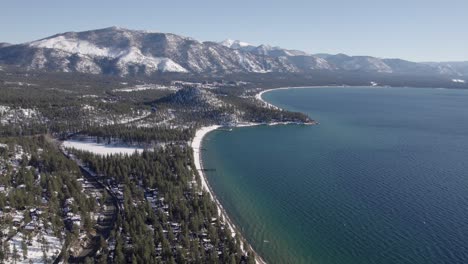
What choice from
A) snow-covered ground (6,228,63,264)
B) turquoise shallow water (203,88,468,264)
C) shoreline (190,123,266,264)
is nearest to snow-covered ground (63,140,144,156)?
shoreline (190,123,266,264)

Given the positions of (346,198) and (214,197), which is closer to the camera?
(214,197)

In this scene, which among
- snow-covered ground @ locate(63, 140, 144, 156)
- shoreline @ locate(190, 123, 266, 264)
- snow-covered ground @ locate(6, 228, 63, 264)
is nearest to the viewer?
snow-covered ground @ locate(6, 228, 63, 264)

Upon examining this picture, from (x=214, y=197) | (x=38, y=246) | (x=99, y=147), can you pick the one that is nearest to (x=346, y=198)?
(x=214, y=197)

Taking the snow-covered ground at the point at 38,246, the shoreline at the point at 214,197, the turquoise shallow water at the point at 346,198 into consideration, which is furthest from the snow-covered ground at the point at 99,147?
the snow-covered ground at the point at 38,246

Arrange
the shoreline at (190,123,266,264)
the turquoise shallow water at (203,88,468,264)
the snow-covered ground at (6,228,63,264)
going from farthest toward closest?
the turquoise shallow water at (203,88,468,264) < the shoreline at (190,123,266,264) < the snow-covered ground at (6,228,63,264)

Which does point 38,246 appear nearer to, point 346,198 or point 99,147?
point 346,198

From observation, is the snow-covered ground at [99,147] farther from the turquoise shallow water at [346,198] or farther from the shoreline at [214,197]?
the turquoise shallow water at [346,198]

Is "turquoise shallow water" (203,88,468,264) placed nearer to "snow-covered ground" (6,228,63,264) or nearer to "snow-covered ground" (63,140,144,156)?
"snow-covered ground" (63,140,144,156)
